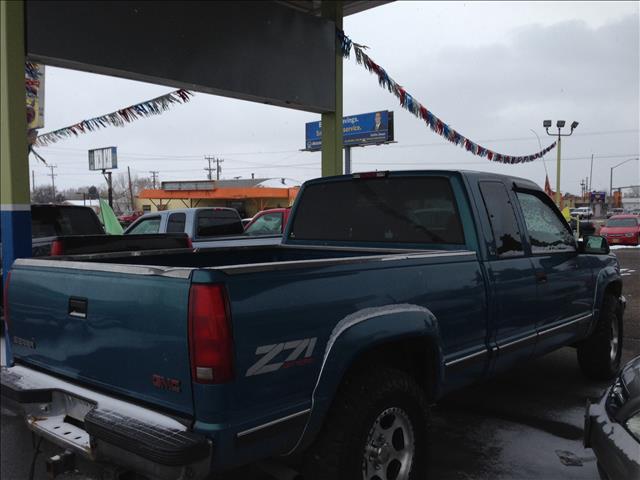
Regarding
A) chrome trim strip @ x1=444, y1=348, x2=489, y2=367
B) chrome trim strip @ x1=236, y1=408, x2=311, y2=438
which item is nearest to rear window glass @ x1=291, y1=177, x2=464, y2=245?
chrome trim strip @ x1=444, y1=348, x2=489, y2=367

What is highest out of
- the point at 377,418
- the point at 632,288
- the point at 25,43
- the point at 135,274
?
the point at 25,43

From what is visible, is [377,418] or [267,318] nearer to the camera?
[267,318]

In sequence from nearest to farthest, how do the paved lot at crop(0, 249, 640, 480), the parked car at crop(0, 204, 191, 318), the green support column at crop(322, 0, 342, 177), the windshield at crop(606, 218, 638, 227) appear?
the paved lot at crop(0, 249, 640, 480) < the parked car at crop(0, 204, 191, 318) < the green support column at crop(322, 0, 342, 177) < the windshield at crop(606, 218, 638, 227)

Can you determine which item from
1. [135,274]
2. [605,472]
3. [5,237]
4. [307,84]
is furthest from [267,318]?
[307,84]

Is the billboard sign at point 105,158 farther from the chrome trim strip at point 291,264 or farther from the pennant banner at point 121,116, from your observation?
the chrome trim strip at point 291,264

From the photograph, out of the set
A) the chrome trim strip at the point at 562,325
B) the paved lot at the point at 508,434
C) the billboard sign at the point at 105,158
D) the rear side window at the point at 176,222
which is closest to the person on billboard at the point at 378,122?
the billboard sign at the point at 105,158

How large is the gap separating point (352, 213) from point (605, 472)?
2.46m

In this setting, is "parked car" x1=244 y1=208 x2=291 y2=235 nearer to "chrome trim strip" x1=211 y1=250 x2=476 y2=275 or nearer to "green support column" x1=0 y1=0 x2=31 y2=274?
"green support column" x1=0 y1=0 x2=31 y2=274

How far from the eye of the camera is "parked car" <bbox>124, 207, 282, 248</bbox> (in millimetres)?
10445

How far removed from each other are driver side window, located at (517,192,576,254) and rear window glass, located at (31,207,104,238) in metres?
5.94

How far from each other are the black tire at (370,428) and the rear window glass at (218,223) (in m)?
8.23

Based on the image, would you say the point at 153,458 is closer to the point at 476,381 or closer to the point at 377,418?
the point at 377,418

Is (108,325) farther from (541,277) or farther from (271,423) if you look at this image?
(541,277)

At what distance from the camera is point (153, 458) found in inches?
80.0
